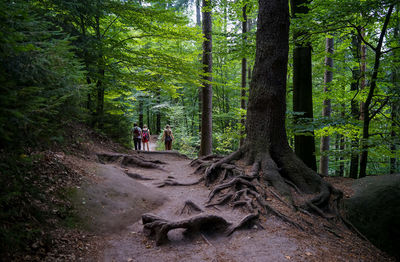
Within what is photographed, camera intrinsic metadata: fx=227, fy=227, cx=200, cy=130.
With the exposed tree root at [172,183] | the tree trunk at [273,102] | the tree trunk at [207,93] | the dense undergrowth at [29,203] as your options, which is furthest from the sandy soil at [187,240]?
the tree trunk at [207,93]

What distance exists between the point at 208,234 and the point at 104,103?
A: 9.69 meters

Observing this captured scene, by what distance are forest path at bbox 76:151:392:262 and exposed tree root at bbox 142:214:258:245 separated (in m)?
0.12

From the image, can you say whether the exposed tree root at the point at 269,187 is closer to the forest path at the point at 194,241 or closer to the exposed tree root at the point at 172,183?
the forest path at the point at 194,241

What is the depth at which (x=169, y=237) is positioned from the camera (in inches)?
174

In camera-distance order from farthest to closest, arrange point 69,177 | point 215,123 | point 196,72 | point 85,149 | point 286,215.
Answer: point 215,123, point 196,72, point 85,149, point 69,177, point 286,215

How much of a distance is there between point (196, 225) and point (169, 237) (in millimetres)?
588

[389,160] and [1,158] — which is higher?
[1,158]

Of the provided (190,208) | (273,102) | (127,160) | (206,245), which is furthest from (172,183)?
(273,102)

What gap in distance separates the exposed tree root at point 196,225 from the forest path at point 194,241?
12 centimetres

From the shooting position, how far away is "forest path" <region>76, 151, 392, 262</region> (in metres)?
3.73

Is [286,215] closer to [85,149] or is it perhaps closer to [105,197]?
[105,197]

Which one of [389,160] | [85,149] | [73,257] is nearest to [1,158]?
[73,257]

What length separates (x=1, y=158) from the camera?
2738 millimetres

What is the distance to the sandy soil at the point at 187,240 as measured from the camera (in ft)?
12.3
